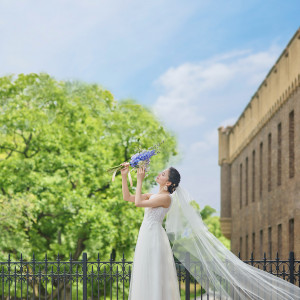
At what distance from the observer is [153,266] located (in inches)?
377

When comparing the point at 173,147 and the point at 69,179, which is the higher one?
the point at 173,147

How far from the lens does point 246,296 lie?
33.6 feet

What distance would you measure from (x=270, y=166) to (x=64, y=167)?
28.2 feet

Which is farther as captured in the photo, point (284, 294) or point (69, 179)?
point (69, 179)

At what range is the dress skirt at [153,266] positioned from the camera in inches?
375

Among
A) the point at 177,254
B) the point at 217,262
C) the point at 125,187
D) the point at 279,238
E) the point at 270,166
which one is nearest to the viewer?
the point at 125,187

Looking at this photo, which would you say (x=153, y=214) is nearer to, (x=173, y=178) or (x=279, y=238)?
(x=173, y=178)

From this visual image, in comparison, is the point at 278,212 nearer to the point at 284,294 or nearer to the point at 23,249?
the point at 23,249

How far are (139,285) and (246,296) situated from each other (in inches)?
68.0

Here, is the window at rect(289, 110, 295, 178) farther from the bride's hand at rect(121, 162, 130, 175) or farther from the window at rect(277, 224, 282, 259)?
the bride's hand at rect(121, 162, 130, 175)

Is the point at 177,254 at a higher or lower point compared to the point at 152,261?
higher

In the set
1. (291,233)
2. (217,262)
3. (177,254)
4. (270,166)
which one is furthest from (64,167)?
(217,262)

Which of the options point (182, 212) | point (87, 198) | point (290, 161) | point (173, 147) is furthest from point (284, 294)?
point (173, 147)

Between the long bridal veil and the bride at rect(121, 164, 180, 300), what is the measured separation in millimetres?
412
